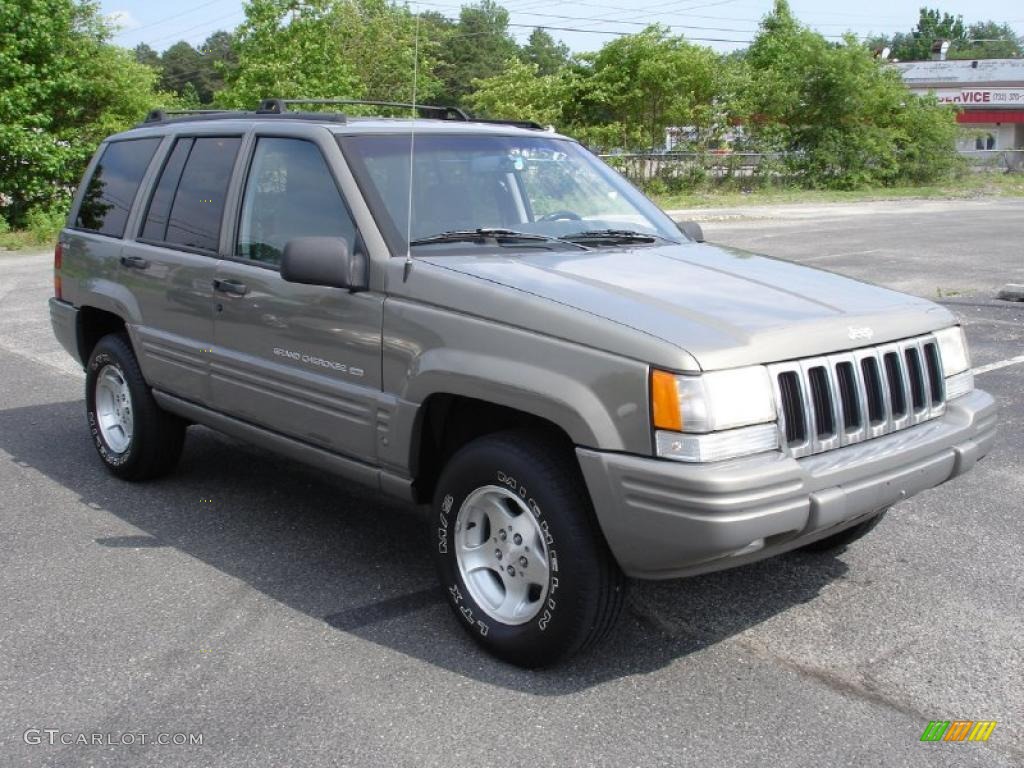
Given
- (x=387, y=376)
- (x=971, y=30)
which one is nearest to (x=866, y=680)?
(x=387, y=376)

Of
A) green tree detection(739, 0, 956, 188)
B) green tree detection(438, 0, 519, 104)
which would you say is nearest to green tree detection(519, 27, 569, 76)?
green tree detection(438, 0, 519, 104)

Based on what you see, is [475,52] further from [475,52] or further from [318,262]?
[318,262]

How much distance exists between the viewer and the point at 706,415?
3285 millimetres

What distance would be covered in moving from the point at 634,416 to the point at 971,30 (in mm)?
192123

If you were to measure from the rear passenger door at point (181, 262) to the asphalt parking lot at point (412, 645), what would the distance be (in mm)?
759

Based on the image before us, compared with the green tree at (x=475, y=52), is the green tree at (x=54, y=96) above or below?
below

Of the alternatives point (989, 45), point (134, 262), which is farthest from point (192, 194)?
point (989, 45)

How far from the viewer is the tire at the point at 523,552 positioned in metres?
3.54

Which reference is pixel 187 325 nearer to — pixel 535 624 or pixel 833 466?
pixel 535 624

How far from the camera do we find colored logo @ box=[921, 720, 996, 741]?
3322mm

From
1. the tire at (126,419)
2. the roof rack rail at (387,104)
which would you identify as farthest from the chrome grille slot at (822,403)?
the tire at (126,419)

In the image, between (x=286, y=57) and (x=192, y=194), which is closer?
(x=192, y=194)

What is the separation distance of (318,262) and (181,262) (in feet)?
4.78

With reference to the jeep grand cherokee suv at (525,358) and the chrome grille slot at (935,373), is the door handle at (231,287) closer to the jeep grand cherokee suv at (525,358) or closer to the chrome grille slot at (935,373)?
the jeep grand cherokee suv at (525,358)
